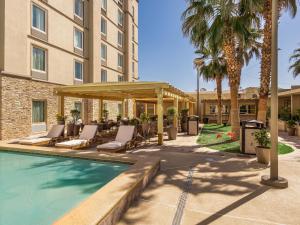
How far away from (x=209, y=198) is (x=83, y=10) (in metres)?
23.9

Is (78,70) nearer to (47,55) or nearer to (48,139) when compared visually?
(47,55)

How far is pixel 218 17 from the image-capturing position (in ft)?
→ 42.0

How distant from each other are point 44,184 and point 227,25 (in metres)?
11.9

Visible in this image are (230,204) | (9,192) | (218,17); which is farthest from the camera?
(218,17)

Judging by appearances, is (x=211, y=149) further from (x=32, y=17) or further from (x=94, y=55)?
(x=94, y=55)

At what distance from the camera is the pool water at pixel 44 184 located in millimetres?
5031

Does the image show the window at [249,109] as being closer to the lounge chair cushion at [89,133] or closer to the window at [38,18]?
the lounge chair cushion at [89,133]

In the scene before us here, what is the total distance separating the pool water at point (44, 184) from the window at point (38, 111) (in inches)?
308

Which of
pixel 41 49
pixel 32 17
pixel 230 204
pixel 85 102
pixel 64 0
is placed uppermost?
pixel 64 0

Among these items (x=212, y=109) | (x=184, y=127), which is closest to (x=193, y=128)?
(x=184, y=127)

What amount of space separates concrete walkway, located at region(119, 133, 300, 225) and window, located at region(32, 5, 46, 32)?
1575 centimetres

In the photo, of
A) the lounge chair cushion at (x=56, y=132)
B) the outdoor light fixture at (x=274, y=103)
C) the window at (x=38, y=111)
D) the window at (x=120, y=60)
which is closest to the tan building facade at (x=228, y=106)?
the window at (x=120, y=60)

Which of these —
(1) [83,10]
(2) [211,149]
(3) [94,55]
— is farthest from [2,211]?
(1) [83,10]

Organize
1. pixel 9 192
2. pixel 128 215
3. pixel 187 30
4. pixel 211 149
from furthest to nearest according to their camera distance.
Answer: pixel 187 30 → pixel 211 149 → pixel 9 192 → pixel 128 215
